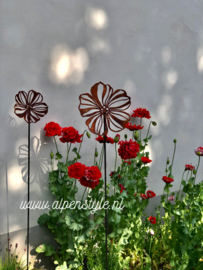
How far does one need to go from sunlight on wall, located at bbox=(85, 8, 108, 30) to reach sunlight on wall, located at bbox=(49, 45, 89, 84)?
0.24 meters

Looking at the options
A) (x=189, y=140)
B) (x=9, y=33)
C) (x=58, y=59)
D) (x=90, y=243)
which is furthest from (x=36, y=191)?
(x=189, y=140)

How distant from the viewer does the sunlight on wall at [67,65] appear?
1.61 m

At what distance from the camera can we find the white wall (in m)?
1.46

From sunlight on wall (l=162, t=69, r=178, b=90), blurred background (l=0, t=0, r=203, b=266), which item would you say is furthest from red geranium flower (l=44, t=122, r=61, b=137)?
sunlight on wall (l=162, t=69, r=178, b=90)

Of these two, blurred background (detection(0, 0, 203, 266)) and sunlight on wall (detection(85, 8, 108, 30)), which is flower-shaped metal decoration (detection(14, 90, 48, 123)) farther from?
sunlight on wall (detection(85, 8, 108, 30))

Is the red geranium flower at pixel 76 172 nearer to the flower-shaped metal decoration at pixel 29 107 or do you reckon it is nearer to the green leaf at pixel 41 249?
the flower-shaped metal decoration at pixel 29 107

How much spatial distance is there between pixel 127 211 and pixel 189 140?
1368 millimetres

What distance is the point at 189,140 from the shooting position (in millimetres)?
2637

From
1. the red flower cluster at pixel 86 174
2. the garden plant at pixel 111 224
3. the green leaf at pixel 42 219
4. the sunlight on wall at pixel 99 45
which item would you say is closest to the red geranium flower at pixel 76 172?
the red flower cluster at pixel 86 174

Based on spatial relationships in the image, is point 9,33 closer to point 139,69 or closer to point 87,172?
point 87,172

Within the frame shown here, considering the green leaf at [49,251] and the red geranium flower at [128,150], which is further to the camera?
the green leaf at [49,251]

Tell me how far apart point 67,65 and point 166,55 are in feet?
3.91

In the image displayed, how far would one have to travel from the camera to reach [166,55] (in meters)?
2.33

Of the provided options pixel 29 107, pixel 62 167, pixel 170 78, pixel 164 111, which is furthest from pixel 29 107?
pixel 170 78
